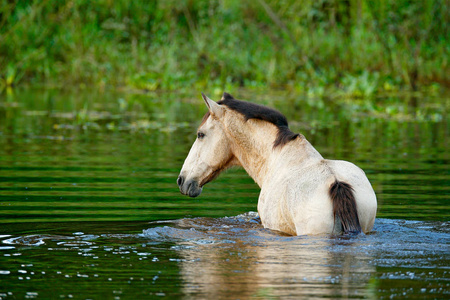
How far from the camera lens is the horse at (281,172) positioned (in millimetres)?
6109

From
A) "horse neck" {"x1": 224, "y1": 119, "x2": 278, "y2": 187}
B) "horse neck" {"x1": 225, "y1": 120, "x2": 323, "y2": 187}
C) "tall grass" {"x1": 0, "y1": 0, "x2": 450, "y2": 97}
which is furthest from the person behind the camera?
"tall grass" {"x1": 0, "y1": 0, "x2": 450, "y2": 97}

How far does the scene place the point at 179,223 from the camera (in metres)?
7.41

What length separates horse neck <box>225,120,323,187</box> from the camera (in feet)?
23.1

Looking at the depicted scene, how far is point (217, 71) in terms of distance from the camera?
25188 millimetres

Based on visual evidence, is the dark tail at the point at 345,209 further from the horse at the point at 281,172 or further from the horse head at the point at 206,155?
the horse head at the point at 206,155

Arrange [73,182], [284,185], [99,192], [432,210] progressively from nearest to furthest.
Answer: [284,185], [432,210], [99,192], [73,182]

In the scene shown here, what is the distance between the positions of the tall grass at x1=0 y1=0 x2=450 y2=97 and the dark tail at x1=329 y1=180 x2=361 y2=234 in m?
15.4

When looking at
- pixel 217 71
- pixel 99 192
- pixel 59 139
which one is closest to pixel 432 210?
pixel 99 192

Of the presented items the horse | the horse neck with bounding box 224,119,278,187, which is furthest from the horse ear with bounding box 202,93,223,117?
the horse neck with bounding box 224,119,278,187

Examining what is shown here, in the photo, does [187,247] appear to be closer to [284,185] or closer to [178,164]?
[284,185]

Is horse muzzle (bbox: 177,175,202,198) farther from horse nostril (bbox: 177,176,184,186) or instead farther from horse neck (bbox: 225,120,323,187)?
horse neck (bbox: 225,120,323,187)

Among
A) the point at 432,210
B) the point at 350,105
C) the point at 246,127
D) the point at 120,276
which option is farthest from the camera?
the point at 350,105

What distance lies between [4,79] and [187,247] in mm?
21115

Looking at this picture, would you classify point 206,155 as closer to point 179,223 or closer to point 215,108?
point 215,108
